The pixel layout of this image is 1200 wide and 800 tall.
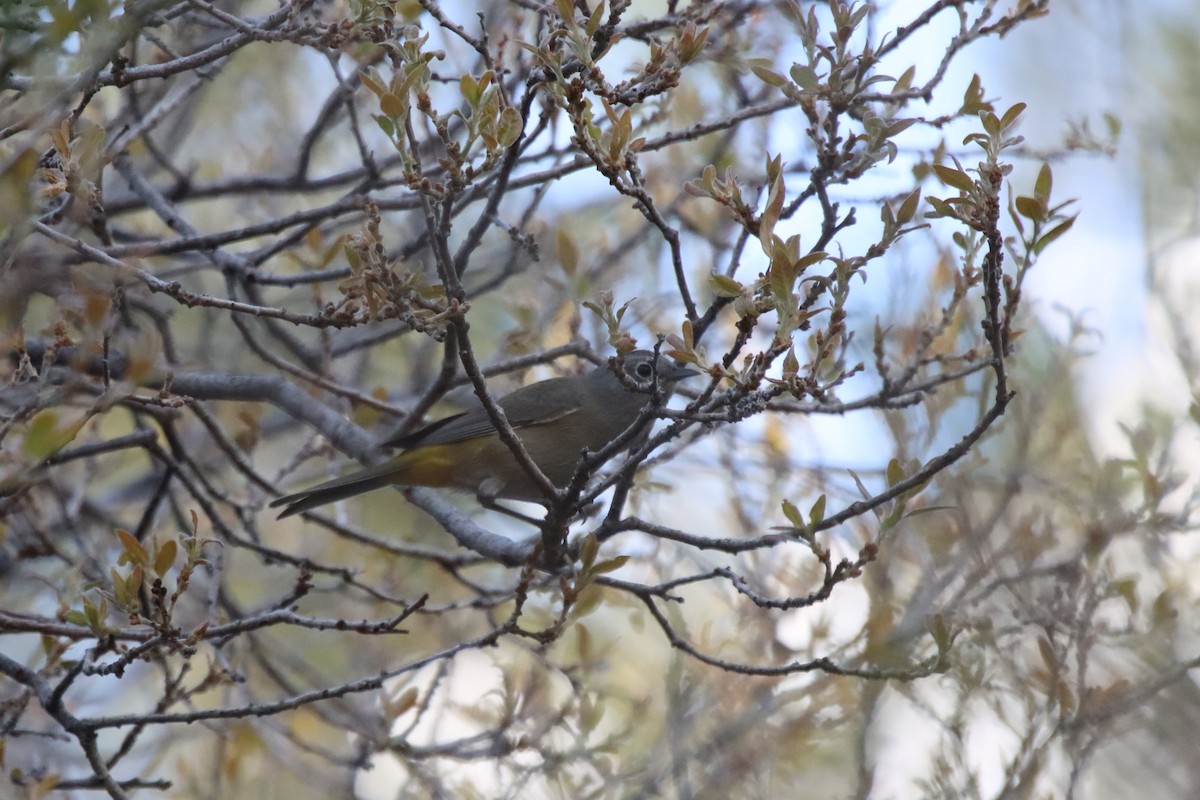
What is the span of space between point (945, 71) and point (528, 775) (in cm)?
337

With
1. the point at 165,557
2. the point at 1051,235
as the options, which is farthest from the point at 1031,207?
the point at 165,557

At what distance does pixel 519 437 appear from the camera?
18.6ft

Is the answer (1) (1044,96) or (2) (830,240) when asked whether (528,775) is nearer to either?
(2) (830,240)

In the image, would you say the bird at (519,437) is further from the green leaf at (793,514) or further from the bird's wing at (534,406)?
the green leaf at (793,514)

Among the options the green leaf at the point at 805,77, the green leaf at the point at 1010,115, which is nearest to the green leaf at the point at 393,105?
the green leaf at the point at 805,77

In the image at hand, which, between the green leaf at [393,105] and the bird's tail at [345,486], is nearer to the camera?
the green leaf at [393,105]

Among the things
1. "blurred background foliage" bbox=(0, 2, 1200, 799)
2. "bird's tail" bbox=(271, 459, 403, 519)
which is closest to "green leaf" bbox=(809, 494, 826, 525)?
"blurred background foliage" bbox=(0, 2, 1200, 799)

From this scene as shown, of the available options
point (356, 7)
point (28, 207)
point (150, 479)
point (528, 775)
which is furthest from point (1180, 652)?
point (150, 479)

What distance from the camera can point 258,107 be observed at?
9.77 m

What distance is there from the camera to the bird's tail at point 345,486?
5.45 metres

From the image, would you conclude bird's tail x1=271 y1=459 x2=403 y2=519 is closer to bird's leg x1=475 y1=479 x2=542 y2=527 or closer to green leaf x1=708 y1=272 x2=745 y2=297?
bird's leg x1=475 y1=479 x2=542 y2=527

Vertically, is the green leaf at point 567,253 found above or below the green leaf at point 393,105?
above

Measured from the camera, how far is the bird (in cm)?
564

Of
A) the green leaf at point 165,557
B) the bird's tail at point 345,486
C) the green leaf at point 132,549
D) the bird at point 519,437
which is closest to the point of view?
the green leaf at point 165,557
